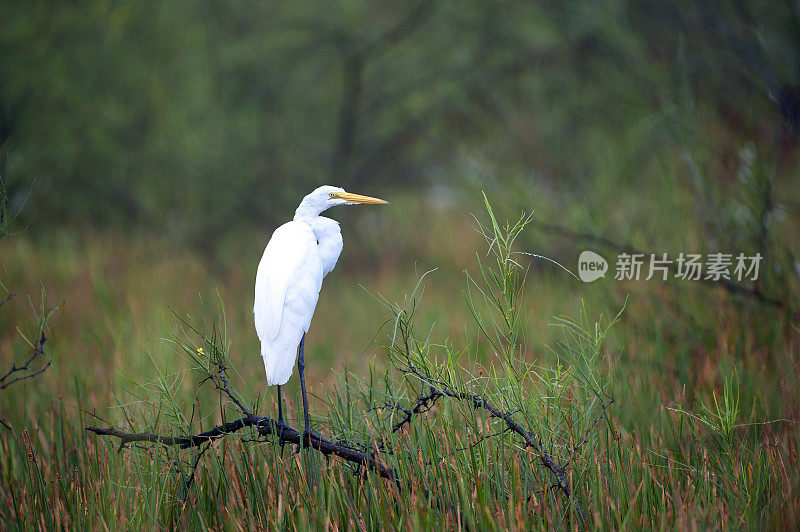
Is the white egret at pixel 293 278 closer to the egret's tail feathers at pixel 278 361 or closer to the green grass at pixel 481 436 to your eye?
the egret's tail feathers at pixel 278 361

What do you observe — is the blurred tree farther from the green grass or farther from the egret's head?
the egret's head

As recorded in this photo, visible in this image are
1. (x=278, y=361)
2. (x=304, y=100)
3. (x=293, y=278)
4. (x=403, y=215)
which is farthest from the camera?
(x=403, y=215)

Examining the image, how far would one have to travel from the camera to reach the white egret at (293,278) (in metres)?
1.78

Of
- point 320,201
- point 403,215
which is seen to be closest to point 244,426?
point 320,201

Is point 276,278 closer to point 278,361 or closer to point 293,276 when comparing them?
point 293,276

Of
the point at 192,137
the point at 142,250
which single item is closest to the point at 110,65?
the point at 192,137

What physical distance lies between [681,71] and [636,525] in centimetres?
249

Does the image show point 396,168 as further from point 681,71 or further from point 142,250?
point 681,71

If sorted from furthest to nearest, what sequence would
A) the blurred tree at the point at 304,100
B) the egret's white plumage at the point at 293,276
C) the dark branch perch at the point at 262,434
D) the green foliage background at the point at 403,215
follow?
the blurred tree at the point at 304,100, the green foliage background at the point at 403,215, the egret's white plumage at the point at 293,276, the dark branch perch at the point at 262,434

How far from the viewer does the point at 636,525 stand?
1791 millimetres

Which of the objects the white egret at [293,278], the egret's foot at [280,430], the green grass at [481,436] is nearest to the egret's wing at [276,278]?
the white egret at [293,278]

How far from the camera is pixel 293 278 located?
1.84m

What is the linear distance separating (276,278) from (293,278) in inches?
2.1

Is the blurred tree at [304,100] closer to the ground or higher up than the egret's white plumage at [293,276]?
higher up
